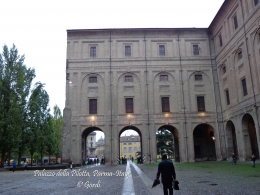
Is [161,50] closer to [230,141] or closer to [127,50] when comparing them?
[127,50]

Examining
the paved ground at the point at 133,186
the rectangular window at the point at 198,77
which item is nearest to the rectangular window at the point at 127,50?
the rectangular window at the point at 198,77

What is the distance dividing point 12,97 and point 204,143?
24751 mm

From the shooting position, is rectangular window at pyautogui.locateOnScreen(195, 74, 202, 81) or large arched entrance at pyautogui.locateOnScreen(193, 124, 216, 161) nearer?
rectangular window at pyautogui.locateOnScreen(195, 74, 202, 81)

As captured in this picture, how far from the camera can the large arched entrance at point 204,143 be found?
3478cm

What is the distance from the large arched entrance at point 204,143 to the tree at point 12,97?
22.3m

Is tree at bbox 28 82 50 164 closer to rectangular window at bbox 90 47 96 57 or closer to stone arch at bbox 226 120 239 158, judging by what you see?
rectangular window at bbox 90 47 96 57

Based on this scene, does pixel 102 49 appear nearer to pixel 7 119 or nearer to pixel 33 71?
pixel 33 71

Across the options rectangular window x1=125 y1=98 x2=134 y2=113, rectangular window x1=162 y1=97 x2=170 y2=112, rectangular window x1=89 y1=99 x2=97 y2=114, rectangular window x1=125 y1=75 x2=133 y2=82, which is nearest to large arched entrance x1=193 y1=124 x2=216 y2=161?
rectangular window x1=162 y1=97 x2=170 y2=112

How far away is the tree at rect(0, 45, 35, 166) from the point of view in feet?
85.0

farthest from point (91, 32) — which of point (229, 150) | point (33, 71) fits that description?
point (229, 150)

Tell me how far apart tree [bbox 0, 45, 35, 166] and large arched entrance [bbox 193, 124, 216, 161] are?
22338 mm

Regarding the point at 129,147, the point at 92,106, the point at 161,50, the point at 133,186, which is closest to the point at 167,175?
the point at 133,186

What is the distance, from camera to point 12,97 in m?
27.6

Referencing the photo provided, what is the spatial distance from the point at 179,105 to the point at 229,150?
7.80 m
